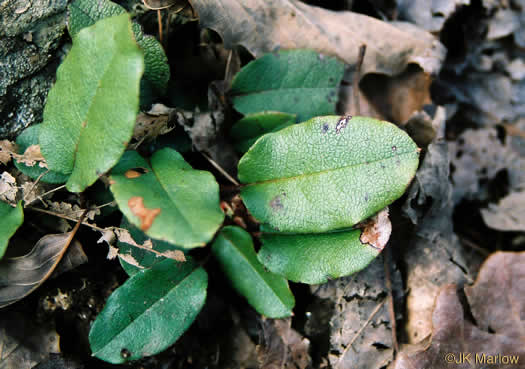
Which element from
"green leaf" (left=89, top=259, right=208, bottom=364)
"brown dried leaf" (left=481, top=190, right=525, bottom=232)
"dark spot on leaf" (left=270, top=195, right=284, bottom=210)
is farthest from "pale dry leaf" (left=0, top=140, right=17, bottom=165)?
"brown dried leaf" (left=481, top=190, right=525, bottom=232)

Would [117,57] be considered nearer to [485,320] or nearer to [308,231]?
[308,231]

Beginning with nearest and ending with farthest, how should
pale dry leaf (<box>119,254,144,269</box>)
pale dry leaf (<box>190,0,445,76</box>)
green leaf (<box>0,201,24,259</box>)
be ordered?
green leaf (<box>0,201,24,259</box>), pale dry leaf (<box>119,254,144,269</box>), pale dry leaf (<box>190,0,445,76</box>)

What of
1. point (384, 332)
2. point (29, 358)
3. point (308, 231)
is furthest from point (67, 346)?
point (384, 332)

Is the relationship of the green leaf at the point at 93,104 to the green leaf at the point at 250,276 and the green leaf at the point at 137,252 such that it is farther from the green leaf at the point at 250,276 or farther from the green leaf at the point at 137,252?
the green leaf at the point at 250,276

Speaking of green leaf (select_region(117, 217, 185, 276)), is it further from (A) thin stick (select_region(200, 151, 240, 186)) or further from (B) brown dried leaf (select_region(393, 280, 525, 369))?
(B) brown dried leaf (select_region(393, 280, 525, 369))

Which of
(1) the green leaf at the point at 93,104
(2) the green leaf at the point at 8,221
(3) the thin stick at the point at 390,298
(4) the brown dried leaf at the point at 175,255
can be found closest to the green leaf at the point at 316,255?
(4) the brown dried leaf at the point at 175,255

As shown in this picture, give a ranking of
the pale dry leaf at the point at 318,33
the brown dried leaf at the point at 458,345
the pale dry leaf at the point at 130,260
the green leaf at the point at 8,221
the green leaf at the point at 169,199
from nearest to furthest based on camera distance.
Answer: the green leaf at the point at 169,199
the green leaf at the point at 8,221
the pale dry leaf at the point at 130,260
the brown dried leaf at the point at 458,345
the pale dry leaf at the point at 318,33
